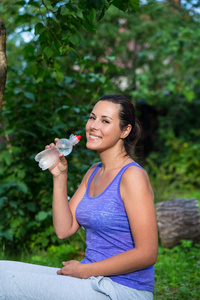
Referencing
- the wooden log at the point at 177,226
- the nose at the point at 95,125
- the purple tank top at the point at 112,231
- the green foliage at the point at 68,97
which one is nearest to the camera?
the purple tank top at the point at 112,231

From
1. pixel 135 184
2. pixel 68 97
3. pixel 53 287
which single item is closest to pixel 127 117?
pixel 135 184

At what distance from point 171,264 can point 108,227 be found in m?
2.35

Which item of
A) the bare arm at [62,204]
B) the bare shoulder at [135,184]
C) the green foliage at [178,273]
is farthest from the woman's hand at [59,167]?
the green foliage at [178,273]

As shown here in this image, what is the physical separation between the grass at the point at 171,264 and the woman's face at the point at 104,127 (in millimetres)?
1640

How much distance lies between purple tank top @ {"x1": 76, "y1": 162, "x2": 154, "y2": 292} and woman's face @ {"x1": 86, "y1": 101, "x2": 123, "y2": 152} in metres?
0.19

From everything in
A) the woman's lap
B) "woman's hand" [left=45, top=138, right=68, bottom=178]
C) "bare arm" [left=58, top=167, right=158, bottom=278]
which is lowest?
the woman's lap

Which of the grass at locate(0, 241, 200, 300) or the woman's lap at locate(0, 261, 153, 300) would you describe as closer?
the woman's lap at locate(0, 261, 153, 300)

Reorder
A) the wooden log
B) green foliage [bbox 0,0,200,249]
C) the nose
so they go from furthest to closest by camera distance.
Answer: the wooden log, green foliage [bbox 0,0,200,249], the nose

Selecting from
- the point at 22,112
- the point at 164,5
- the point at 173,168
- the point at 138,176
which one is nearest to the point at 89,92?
the point at 22,112

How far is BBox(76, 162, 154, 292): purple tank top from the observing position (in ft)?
6.14

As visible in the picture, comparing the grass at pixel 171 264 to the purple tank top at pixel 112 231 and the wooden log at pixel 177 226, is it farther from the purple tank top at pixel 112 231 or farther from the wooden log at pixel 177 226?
the purple tank top at pixel 112 231

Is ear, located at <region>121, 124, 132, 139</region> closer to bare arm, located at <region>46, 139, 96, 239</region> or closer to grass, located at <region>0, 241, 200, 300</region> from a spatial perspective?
bare arm, located at <region>46, 139, 96, 239</region>

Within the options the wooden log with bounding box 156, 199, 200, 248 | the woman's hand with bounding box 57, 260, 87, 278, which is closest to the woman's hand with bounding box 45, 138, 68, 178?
the woman's hand with bounding box 57, 260, 87, 278

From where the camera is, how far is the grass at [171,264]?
10.4ft
